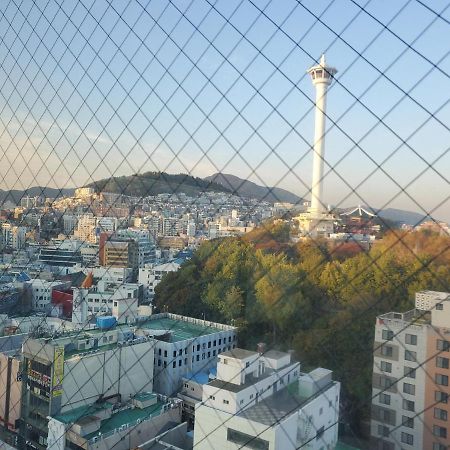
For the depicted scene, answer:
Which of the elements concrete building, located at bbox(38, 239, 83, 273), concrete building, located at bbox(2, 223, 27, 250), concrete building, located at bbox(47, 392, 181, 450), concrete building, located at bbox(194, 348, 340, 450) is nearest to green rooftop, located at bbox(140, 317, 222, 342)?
concrete building, located at bbox(47, 392, 181, 450)

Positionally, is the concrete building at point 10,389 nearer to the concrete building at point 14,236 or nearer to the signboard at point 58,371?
the signboard at point 58,371

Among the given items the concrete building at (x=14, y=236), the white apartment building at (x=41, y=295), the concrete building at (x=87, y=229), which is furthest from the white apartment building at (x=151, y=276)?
the concrete building at (x=14, y=236)

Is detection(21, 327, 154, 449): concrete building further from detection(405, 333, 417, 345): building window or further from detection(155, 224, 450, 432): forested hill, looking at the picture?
detection(405, 333, 417, 345): building window

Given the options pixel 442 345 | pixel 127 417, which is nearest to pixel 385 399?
pixel 442 345

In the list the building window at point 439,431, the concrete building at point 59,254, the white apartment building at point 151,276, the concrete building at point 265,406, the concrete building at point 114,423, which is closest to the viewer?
the concrete building at point 265,406

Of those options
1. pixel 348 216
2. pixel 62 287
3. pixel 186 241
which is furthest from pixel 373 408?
pixel 186 241

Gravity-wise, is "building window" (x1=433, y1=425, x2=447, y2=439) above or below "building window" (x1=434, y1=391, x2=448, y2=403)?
below
